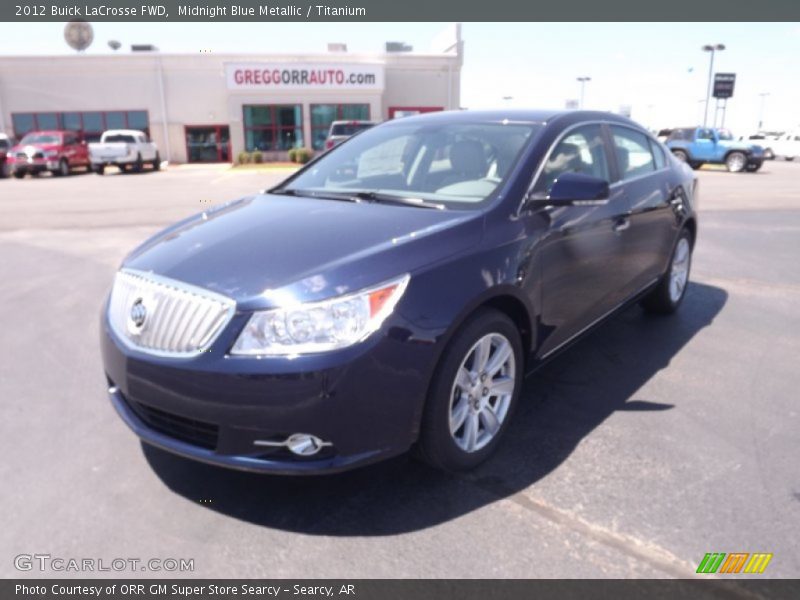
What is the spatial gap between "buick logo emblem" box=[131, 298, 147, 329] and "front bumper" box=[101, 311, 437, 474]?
0.46 ft

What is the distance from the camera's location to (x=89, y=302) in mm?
6152

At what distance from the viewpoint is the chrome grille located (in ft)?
8.55

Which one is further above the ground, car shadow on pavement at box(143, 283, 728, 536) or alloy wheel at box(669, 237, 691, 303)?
alloy wheel at box(669, 237, 691, 303)

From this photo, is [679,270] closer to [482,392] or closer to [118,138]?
[482,392]

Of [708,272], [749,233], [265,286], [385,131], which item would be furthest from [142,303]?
[749,233]

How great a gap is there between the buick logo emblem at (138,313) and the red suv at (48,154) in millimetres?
27749

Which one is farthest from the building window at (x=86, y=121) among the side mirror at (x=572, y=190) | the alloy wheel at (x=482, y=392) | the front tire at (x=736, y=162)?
the alloy wheel at (x=482, y=392)

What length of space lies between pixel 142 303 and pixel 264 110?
35.5 m

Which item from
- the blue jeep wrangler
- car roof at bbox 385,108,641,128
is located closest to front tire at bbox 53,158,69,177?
the blue jeep wrangler

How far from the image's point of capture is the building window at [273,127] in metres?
36.1

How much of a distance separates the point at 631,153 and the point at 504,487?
293 centimetres

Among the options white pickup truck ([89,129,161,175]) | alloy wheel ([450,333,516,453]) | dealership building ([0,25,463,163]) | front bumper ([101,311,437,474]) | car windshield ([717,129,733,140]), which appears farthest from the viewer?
dealership building ([0,25,463,163])

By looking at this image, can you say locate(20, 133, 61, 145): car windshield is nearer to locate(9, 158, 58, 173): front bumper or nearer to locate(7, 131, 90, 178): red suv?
locate(7, 131, 90, 178): red suv
